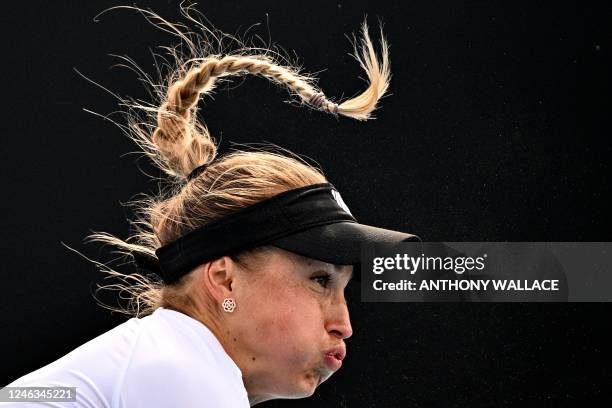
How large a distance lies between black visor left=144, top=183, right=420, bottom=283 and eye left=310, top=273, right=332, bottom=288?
4 cm

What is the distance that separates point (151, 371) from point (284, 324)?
202mm

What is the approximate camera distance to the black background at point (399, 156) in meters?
1.95

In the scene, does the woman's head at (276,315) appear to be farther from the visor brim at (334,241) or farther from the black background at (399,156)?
the black background at (399,156)

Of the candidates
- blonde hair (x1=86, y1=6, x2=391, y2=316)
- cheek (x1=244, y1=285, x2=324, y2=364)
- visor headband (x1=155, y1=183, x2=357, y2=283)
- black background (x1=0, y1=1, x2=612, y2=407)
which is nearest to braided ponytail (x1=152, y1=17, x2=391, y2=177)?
blonde hair (x1=86, y1=6, x2=391, y2=316)

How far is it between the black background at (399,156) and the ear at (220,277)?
0.79 m

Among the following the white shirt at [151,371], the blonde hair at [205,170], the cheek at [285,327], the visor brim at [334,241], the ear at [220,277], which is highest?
the blonde hair at [205,170]

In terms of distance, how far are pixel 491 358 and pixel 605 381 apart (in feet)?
0.81

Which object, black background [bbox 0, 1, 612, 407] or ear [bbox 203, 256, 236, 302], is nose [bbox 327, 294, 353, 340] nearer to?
ear [bbox 203, 256, 236, 302]

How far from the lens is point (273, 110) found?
2016mm

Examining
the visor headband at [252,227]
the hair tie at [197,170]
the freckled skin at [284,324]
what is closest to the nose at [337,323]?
the freckled skin at [284,324]

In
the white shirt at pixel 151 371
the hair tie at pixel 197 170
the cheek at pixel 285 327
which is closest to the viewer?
the white shirt at pixel 151 371

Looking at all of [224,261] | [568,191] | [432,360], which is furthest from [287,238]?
[568,191]

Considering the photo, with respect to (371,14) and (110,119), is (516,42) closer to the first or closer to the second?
(371,14)

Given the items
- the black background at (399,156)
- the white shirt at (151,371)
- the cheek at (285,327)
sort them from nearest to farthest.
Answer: the white shirt at (151,371)
the cheek at (285,327)
the black background at (399,156)
